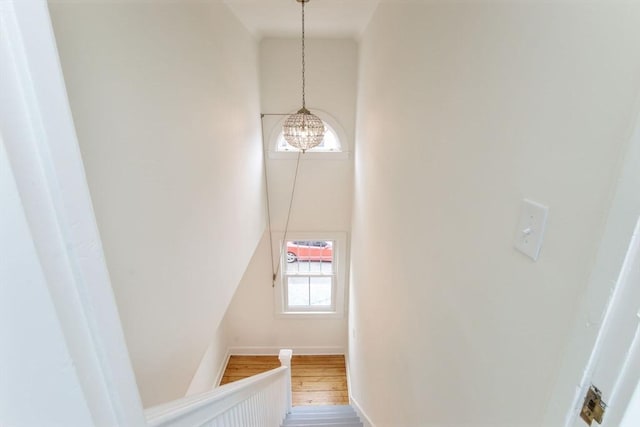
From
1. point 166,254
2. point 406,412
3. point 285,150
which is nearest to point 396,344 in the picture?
point 406,412

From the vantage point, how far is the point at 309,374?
15.0ft

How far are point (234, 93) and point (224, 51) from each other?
13.5 inches

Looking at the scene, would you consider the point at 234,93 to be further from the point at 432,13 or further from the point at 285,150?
the point at 432,13

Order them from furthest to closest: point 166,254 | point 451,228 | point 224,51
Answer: point 224,51 → point 166,254 → point 451,228

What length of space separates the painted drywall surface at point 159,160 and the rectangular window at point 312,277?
234cm

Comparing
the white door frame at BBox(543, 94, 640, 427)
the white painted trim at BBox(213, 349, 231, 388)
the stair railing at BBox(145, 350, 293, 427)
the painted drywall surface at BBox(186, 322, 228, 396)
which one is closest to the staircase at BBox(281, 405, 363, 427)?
the stair railing at BBox(145, 350, 293, 427)

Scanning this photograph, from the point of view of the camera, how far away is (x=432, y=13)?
1218 mm

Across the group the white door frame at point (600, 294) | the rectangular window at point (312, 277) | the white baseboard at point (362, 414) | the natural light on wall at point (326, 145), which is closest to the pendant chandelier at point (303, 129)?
the natural light on wall at point (326, 145)

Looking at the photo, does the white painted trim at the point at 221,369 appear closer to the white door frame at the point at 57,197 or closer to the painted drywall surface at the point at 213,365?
the painted drywall surface at the point at 213,365

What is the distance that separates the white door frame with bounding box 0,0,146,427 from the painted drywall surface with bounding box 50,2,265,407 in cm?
63

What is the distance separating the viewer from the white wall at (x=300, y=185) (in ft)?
12.2

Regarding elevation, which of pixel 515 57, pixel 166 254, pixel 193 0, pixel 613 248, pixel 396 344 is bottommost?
pixel 396 344

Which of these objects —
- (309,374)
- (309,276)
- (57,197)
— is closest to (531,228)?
(57,197)

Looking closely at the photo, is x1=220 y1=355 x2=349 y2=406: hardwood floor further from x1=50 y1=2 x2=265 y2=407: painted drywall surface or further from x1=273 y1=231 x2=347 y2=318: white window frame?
→ x1=50 y1=2 x2=265 y2=407: painted drywall surface
